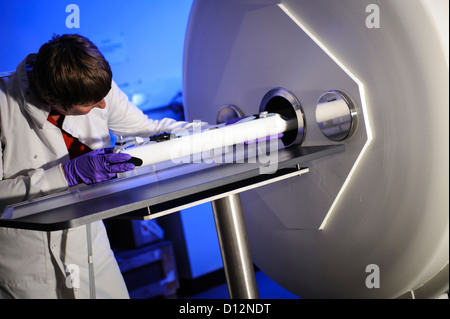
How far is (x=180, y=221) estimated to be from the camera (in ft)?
8.96

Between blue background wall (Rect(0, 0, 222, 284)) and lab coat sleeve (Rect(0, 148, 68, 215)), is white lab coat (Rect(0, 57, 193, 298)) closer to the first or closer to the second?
lab coat sleeve (Rect(0, 148, 68, 215))

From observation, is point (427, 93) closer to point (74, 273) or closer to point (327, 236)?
point (327, 236)

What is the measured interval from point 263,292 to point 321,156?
1.62 metres

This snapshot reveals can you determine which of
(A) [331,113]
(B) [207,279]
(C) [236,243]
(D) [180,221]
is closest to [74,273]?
(C) [236,243]

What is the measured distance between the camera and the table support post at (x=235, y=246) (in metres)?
1.28

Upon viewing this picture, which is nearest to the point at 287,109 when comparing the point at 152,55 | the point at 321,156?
the point at 321,156

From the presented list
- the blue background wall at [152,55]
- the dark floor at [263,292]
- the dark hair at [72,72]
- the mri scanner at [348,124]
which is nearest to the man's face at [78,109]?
the dark hair at [72,72]

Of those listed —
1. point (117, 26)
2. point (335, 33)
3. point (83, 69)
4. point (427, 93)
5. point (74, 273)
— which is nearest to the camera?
point (427, 93)

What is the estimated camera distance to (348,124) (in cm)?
112

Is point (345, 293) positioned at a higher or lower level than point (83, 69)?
lower

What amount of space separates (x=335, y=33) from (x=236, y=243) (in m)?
0.58

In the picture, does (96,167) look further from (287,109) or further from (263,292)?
(263,292)

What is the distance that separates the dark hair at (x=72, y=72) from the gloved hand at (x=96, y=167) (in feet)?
0.52
